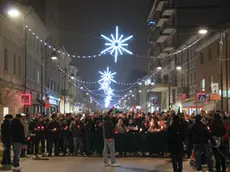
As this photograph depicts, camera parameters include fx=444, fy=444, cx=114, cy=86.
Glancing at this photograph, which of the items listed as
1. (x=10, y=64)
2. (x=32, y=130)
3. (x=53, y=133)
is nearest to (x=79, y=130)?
(x=53, y=133)

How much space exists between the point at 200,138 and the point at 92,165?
5159mm

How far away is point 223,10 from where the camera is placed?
5472 centimetres

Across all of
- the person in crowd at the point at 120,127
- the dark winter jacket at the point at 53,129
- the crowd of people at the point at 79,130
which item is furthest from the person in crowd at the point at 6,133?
the person in crowd at the point at 120,127

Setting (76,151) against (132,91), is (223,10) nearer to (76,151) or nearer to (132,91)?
(76,151)

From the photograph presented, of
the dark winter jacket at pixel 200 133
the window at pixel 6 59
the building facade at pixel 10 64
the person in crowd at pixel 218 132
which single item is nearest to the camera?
the dark winter jacket at pixel 200 133

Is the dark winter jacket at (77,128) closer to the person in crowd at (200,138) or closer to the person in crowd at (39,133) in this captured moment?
the person in crowd at (39,133)

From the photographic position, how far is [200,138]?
43.1 feet

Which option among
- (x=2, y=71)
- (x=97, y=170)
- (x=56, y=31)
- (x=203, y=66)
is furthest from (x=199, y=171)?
(x=56, y=31)

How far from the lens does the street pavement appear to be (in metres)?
15.4

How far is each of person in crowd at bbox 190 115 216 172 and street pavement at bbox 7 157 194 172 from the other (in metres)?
1.90

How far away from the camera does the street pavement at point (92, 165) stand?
50.5ft

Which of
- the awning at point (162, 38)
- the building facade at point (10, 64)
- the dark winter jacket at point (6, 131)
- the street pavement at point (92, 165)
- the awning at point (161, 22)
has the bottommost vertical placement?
the street pavement at point (92, 165)

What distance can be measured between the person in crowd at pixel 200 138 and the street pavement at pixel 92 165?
6.22 feet

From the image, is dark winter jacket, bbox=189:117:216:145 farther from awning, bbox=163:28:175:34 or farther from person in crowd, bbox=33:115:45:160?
awning, bbox=163:28:175:34
